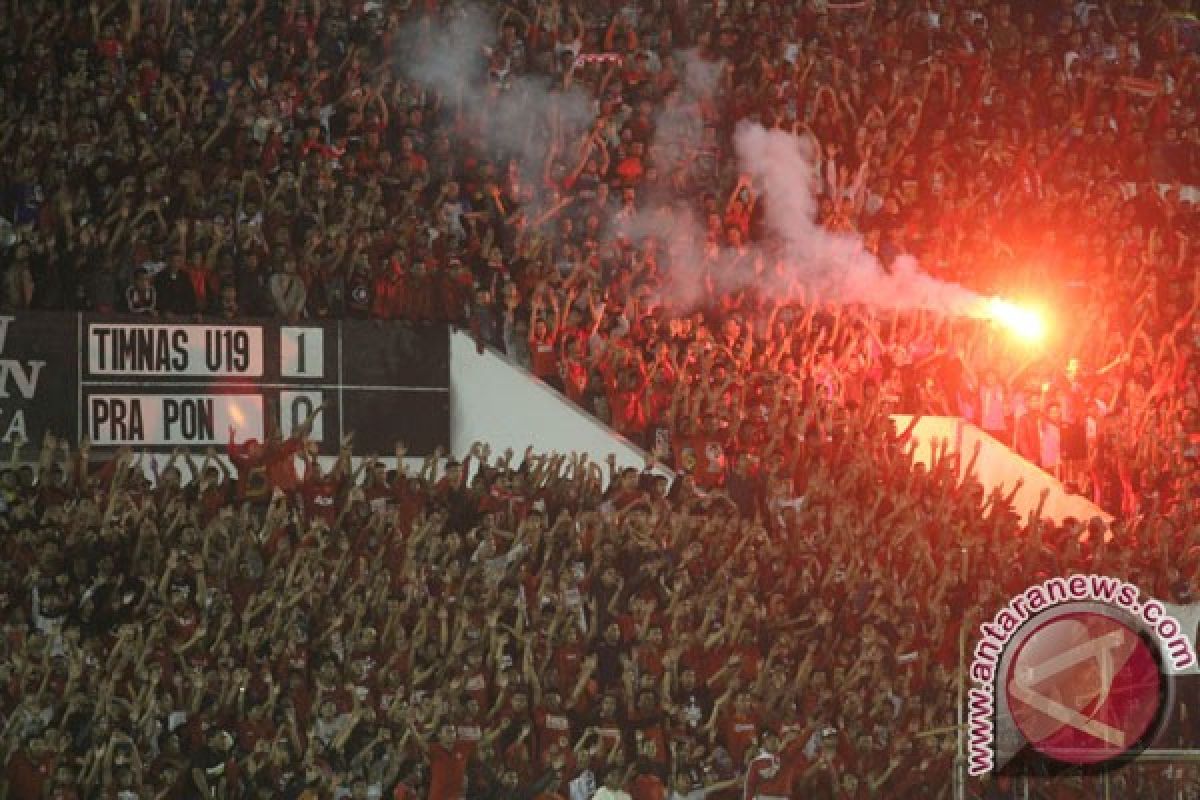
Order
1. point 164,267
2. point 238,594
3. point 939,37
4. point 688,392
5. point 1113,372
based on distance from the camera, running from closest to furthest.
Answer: point 238,594 → point 164,267 → point 688,392 → point 1113,372 → point 939,37

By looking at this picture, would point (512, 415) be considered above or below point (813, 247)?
below

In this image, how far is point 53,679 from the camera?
1245 cm

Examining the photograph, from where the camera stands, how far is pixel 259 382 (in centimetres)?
1448

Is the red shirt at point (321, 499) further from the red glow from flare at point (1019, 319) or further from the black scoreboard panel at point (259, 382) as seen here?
the red glow from flare at point (1019, 319)

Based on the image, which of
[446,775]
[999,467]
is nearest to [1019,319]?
[999,467]

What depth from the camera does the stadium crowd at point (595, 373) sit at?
1305cm

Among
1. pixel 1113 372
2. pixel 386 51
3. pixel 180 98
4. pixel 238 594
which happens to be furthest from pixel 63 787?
pixel 1113 372

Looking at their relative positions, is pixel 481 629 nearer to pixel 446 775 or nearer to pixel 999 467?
pixel 446 775

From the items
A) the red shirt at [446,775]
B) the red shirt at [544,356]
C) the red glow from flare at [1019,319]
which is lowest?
the red shirt at [446,775]

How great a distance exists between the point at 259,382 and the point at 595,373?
226 cm

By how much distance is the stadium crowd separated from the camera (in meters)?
13.1

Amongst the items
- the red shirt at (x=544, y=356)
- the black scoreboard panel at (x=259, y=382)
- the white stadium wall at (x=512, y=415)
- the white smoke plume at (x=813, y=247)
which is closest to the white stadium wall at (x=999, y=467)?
the white smoke plume at (x=813, y=247)

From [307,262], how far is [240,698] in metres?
3.19

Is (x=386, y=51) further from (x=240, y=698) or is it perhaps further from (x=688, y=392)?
(x=240, y=698)
